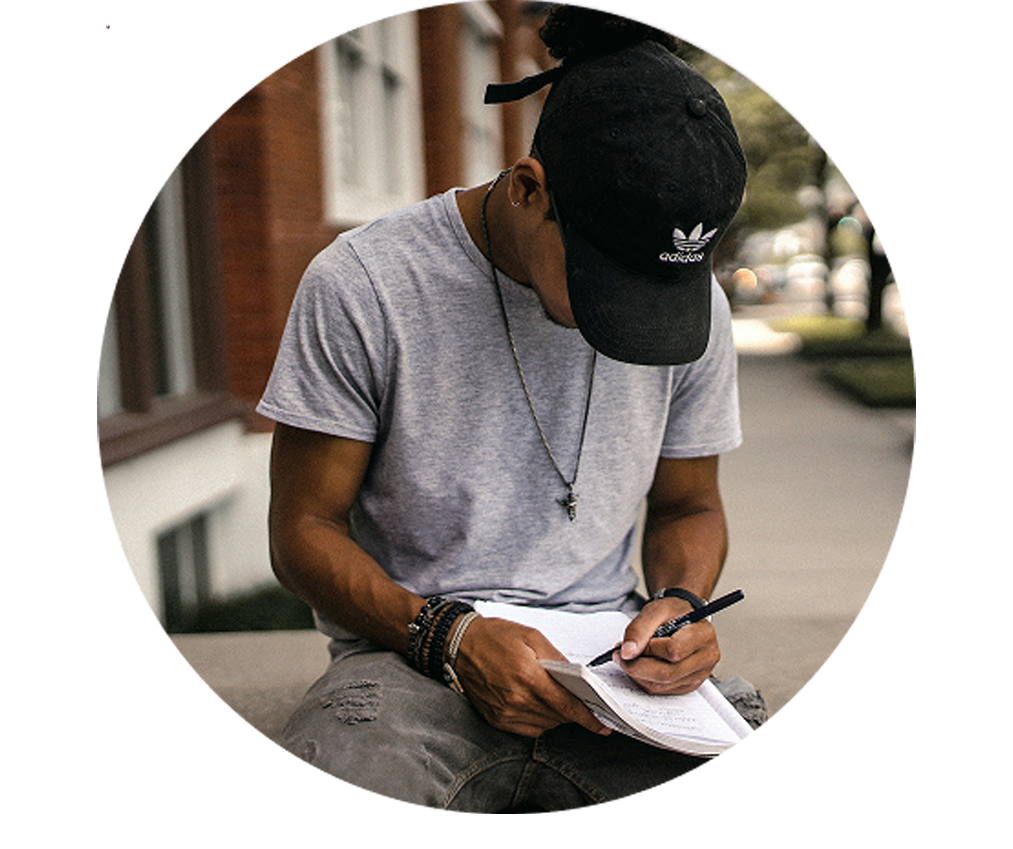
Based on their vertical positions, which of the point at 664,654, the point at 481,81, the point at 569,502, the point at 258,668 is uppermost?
the point at 481,81

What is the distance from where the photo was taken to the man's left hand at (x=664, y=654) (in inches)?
49.9

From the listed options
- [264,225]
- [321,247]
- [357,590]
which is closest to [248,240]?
[264,225]

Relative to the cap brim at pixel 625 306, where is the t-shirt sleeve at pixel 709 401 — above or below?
below

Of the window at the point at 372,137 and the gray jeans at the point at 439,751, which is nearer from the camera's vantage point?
the gray jeans at the point at 439,751

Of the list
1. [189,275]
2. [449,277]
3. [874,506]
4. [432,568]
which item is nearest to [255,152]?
[189,275]

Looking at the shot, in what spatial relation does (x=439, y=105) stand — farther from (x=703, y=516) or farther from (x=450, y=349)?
(x=703, y=516)

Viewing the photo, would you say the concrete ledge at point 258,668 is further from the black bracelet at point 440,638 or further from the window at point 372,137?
the window at point 372,137

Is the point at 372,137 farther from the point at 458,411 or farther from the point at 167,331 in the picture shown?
the point at 458,411

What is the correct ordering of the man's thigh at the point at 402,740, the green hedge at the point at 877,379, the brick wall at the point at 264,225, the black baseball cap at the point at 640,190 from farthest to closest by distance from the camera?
the brick wall at the point at 264,225 < the green hedge at the point at 877,379 < the man's thigh at the point at 402,740 < the black baseball cap at the point at 640,190

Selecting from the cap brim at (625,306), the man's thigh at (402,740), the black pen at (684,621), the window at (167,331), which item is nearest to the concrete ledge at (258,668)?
the man's thigh at (402,740)

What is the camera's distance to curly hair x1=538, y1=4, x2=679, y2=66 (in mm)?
1240

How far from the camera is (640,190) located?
1126 mm

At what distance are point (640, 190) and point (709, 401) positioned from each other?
45cm

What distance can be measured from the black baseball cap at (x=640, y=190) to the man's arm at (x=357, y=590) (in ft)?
1.27
